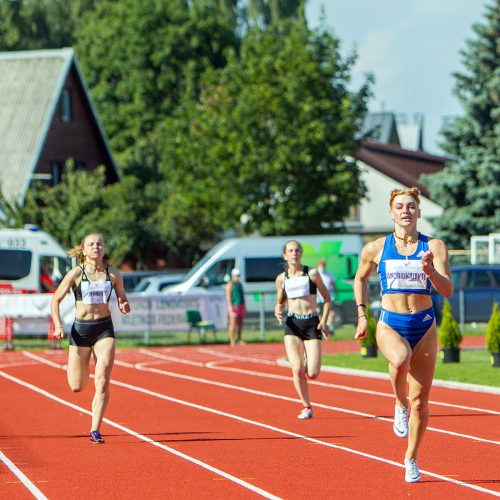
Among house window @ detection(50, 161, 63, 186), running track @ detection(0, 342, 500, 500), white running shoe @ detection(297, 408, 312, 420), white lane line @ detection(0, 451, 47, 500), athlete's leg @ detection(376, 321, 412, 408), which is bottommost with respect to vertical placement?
white lane line @ detection(0, 451, 47, 500)

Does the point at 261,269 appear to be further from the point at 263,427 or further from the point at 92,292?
the point at 92,292

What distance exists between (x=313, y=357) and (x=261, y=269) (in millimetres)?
22777

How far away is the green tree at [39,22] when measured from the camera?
252 feet

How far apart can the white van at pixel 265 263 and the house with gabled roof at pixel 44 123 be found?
1709 centimetres

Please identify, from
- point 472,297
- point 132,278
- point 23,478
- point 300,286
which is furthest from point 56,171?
point 23,478

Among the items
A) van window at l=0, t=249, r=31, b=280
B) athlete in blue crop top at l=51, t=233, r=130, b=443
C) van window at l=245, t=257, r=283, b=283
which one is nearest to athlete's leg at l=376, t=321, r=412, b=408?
athlete in blue crop top at l=51, t=233, r=130, b=443

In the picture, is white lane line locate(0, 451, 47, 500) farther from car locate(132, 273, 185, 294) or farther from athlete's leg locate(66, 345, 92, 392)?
car locate(132, 273, 185, 294)

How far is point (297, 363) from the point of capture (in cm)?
1478

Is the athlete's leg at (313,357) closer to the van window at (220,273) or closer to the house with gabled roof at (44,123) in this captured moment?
the van window at (220,273)

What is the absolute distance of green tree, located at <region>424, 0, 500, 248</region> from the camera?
49.4m

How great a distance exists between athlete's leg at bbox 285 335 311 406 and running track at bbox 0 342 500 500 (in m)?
0.32

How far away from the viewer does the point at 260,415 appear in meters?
15.5

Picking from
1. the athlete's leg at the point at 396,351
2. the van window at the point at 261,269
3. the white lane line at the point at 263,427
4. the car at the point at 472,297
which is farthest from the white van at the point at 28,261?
the athlete's leg at the point at 396,351

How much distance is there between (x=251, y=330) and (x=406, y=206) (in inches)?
1057
